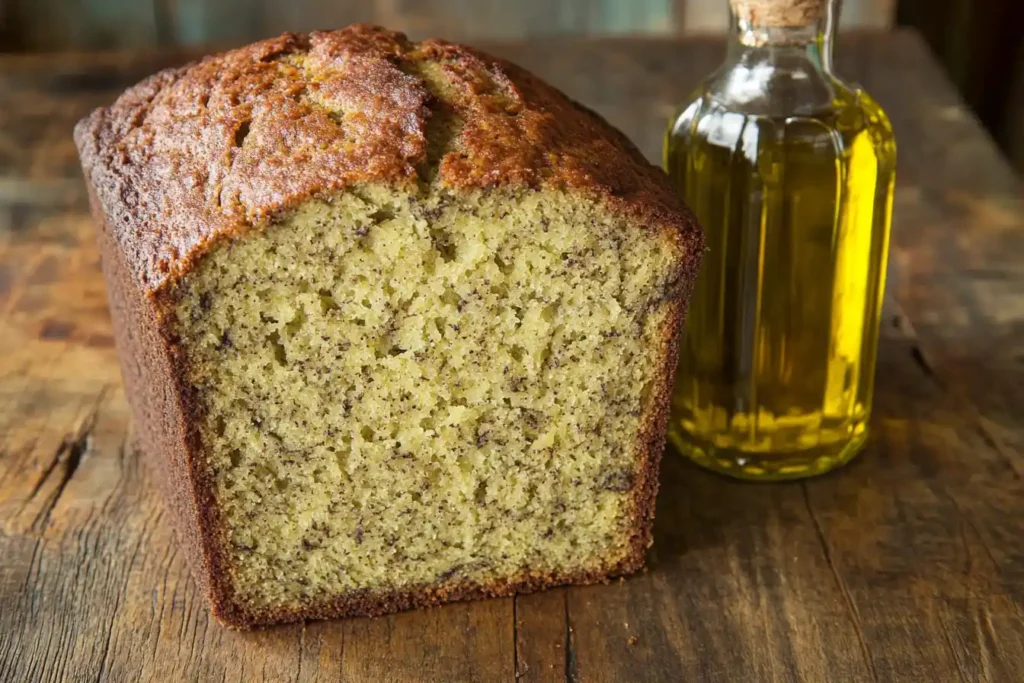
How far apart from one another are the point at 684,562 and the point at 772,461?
0.82 ft

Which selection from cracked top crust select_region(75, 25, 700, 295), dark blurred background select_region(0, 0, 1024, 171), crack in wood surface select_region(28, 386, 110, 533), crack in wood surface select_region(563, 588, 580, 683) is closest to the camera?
cracked top crust select_region(75, 25, 700, 295)

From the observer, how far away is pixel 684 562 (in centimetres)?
153

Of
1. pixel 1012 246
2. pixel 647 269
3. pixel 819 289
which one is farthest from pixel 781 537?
pixel 1012 246

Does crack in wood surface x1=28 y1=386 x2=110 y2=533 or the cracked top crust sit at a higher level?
the cracked top crust

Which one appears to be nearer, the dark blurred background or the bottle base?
the bottle base

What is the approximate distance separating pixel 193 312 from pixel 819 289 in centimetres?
87

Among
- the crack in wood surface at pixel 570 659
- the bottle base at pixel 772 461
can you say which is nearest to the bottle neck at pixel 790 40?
the bottle base at pixel 772 461

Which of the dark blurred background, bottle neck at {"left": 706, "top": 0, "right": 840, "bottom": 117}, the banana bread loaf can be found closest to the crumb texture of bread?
the banana bread loaf

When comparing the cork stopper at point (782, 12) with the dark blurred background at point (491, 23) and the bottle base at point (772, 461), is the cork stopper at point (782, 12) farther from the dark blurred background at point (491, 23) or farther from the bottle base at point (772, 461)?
the dark blurred background at point (491, 23)

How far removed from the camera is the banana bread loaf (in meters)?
1.23

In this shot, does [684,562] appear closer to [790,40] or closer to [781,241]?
[781,241]

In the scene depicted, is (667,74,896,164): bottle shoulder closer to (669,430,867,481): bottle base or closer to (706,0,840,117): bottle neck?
(706,0,840,117): bottle neck

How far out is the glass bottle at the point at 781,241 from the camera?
1.54 metres

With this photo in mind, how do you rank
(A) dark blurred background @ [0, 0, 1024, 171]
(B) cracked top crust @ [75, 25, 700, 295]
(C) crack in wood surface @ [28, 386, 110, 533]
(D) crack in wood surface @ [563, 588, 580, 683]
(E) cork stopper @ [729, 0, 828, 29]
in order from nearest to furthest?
(B) cracked top crust @ [75, 25, 700, 295], (D) crack in wood surface @ [563, 588, 580, 683], (E) cork stopper @ [729, 0, 828, 29], (C) crack in wood surface @ [28, 386, 110, 533], (A) dark blurred background @ [0, 0, 1024, 171]
